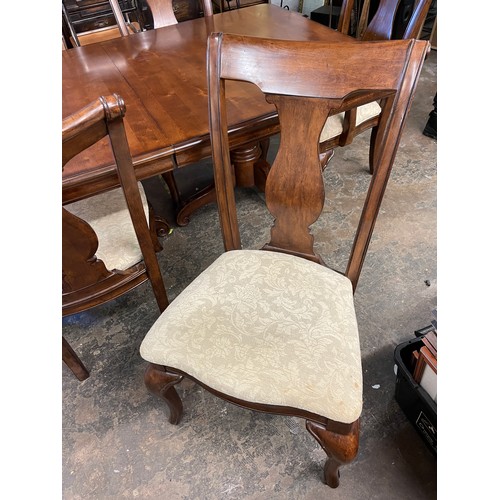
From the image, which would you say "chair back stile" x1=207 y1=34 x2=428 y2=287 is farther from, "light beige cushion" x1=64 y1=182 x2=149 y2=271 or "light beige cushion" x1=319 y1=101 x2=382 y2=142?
"light beige cushion" x1=319 y1=101 x2=382 y2=142

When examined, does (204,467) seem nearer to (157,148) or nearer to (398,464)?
(398,464)

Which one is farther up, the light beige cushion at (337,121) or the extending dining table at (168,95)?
the extending dining table at (168,95)

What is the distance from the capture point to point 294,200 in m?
0.93

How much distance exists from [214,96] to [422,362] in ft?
2.82

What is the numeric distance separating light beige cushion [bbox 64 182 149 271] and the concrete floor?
17.8 inches

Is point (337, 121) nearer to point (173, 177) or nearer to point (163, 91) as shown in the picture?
point (163, 91)

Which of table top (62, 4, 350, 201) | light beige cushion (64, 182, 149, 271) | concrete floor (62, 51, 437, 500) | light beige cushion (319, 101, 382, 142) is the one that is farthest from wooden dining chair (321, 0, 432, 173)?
light beige cushion (64, 182, 149, 271)

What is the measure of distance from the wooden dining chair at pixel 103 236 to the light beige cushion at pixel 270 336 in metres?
0.23

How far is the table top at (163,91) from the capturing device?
94cm

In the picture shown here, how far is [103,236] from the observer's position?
1072 millimetres

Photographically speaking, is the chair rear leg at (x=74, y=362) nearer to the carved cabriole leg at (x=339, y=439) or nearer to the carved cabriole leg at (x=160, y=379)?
the carved cabriole leg at (x=160, y=379)

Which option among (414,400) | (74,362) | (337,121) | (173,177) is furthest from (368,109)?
(74,362)

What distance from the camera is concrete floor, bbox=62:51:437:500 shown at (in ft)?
3.40

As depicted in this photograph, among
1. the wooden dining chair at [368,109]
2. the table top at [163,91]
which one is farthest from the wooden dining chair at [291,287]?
the wooden dining chair at [368,109]
